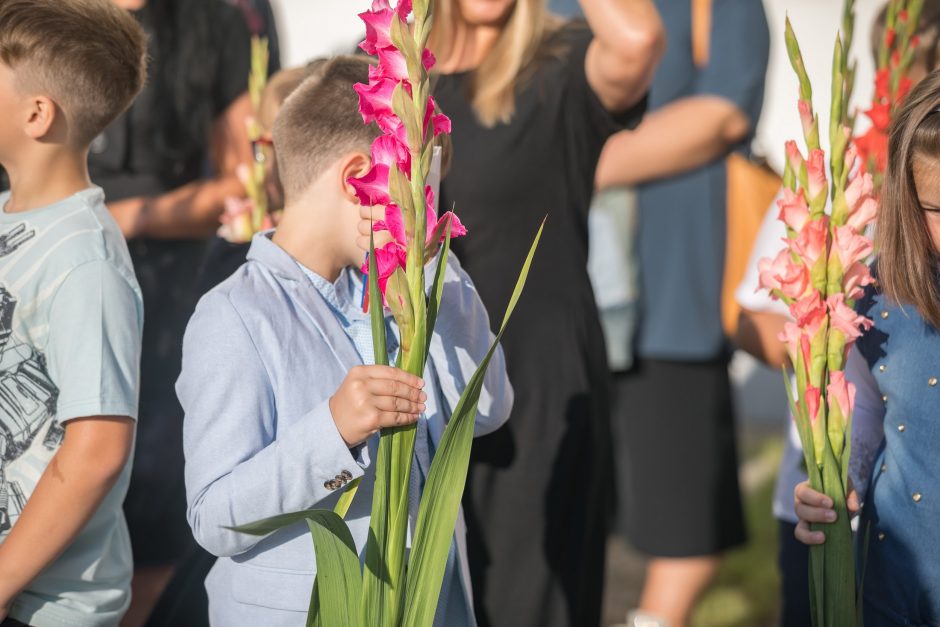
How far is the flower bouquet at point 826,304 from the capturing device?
1788 millimetres

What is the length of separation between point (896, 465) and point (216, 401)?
117cm

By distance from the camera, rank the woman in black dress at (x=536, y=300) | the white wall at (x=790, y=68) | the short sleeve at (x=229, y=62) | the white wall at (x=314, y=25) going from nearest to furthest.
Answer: the woman in black dress at (x=536, y=300)
the short sleeve at (x=229, y=62)
the white wall at (x=314, y=25)
the white wall at (x=790, y=68)

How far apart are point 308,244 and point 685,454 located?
6.67 ft

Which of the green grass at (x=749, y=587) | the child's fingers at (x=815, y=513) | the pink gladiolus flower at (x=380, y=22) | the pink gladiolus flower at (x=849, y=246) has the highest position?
the pink gladiolus flower at (x=380, y=22)

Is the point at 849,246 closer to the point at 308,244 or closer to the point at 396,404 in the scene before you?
the point at 396,404

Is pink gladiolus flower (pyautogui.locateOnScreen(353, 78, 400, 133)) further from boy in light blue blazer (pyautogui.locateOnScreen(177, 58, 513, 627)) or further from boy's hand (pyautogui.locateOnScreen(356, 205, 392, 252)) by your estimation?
boy in light blue blazer (pyautogui.locateOnScreen(177, 58, 513, 627))

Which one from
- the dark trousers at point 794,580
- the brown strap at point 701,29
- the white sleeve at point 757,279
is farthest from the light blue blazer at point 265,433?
the brown strap at point 701,29

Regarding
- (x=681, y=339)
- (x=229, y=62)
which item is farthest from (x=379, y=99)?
(x=681, y=339)

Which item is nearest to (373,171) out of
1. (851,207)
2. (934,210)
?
(851,207)

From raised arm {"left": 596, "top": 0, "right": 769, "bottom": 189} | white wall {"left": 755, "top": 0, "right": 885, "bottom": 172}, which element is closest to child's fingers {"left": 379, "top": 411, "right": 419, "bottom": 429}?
raised arm {"left": 596, "top": 0, "right": 769, "bottom": 189}

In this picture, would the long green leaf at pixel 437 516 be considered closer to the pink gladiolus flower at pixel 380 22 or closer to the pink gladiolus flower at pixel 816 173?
the pink gladiolus flower at pixel 380 22

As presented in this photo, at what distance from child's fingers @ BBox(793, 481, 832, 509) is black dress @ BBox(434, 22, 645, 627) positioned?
2.43ft

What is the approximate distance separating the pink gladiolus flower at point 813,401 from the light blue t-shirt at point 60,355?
114 centimetres

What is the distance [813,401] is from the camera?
5.89ft
